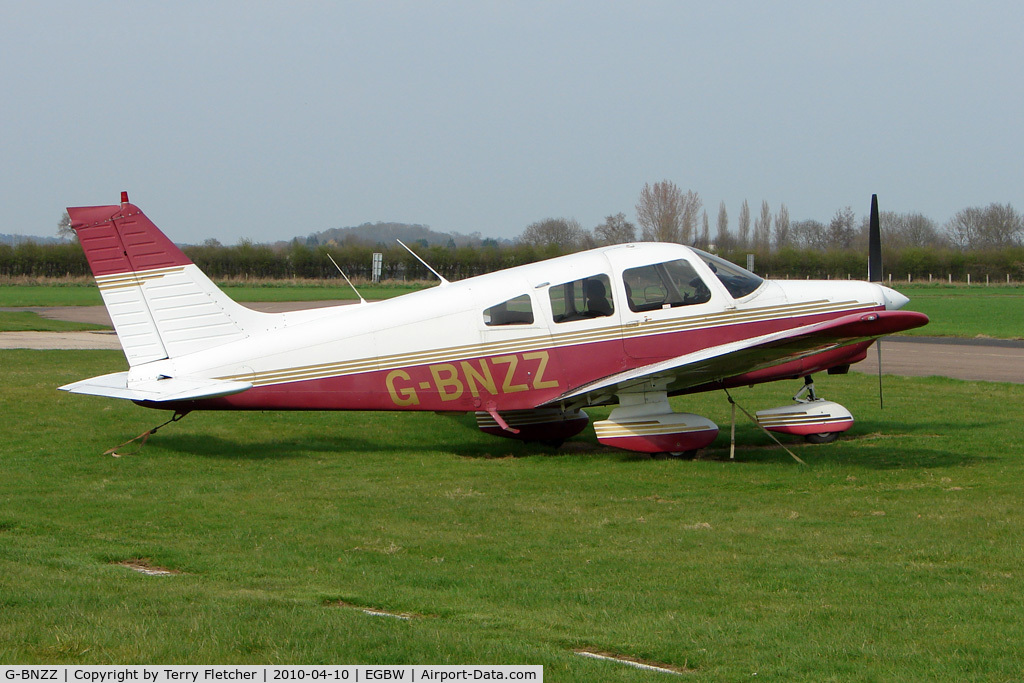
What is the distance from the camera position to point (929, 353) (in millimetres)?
23984

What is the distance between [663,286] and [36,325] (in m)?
27.4

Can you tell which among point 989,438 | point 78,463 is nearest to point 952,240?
point 989,438

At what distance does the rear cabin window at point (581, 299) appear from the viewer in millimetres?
10492

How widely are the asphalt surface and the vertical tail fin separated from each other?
47.4 feet

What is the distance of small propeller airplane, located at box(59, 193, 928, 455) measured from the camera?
10.2 metres

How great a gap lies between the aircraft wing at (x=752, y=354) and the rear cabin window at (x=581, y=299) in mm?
789

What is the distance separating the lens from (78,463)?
9.69m

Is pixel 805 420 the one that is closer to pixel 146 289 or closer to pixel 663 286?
pixel 663 286

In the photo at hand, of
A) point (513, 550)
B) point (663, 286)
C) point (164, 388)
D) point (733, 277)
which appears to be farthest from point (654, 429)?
point (164, 388)

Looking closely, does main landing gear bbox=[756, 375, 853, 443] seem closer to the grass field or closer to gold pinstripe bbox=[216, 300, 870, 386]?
gold pinstripe bbox=[216, 300, 870, 386]

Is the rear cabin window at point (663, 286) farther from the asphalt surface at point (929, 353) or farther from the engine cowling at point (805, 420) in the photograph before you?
the asphalt surface at point (929, 353)

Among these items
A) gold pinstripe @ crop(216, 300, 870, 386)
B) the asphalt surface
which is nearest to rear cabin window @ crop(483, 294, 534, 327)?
gold pinstripe @ crop(216, 300, 870, 386)

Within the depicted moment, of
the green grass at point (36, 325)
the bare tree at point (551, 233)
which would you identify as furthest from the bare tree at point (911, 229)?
the green grass at point (36, 325)

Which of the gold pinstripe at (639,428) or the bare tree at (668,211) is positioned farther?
the bare tree at (668,211)
